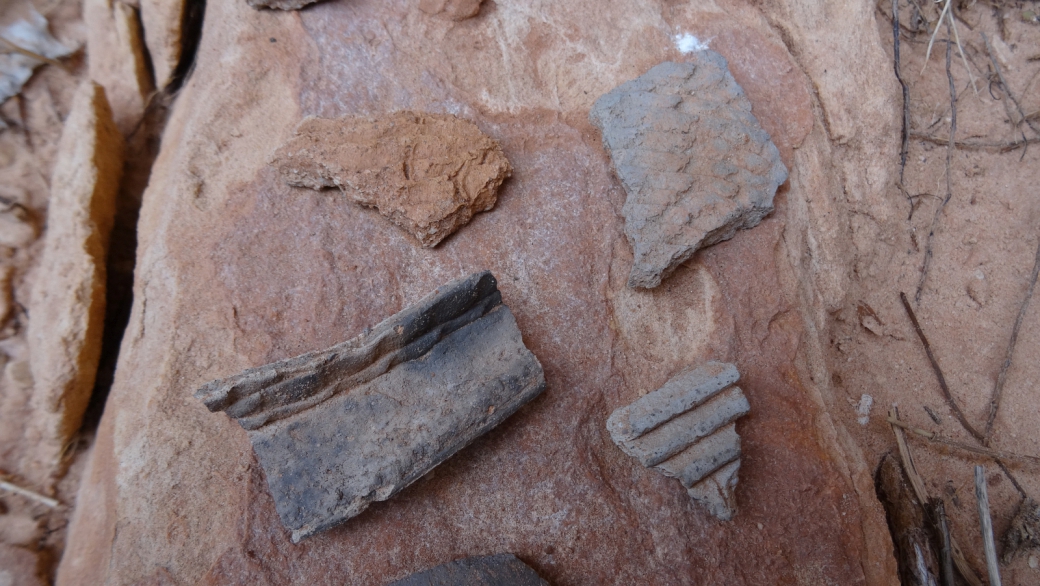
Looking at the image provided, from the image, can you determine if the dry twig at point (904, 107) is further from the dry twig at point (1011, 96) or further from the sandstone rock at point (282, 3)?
the sandstone rock at point (282, 3)

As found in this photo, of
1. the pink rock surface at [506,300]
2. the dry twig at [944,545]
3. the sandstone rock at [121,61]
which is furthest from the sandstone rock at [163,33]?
the dry twig at [944,545]

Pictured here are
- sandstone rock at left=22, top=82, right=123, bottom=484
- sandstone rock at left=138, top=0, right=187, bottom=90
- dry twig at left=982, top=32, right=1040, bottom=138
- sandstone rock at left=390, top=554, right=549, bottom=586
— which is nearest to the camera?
sandstone rock at left=390, top=554, right=549, bottom=586

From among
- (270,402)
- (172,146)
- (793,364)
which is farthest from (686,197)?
(172,146)

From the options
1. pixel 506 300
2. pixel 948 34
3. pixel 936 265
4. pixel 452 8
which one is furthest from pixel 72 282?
pixel 948 34

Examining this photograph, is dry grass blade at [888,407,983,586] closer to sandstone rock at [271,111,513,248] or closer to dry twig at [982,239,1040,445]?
dry twig at [982,239,1040,445]

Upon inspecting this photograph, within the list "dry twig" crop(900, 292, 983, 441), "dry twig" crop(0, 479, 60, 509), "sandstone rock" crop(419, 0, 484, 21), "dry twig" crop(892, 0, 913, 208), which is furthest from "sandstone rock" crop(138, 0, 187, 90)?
"dry twig" crop(900, 292, 983, 441)

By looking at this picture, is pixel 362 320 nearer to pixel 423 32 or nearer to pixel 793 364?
pixel 423 32
